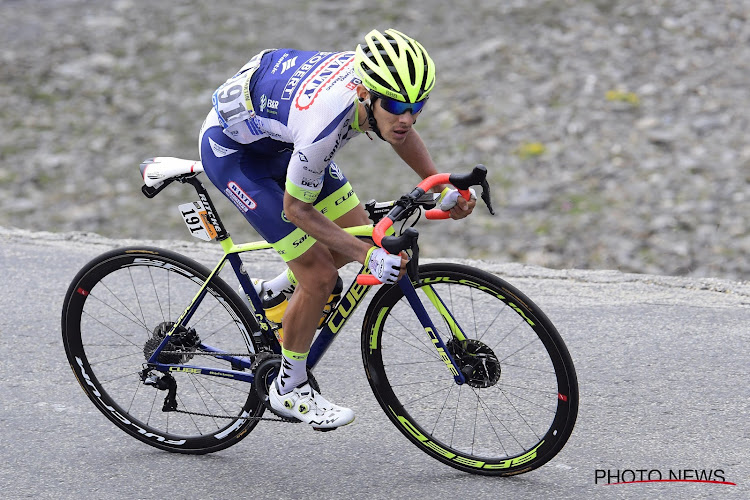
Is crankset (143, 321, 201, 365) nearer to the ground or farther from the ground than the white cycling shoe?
farther from the ground

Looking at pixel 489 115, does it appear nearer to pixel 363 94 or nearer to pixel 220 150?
pixel 220 150

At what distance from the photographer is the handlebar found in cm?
362

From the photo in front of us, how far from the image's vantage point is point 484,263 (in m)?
7.15

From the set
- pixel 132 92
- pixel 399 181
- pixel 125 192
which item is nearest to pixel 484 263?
pixel 399 181

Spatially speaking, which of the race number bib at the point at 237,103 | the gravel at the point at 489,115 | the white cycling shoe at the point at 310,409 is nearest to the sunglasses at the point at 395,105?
the race number bib at the point at 237,103

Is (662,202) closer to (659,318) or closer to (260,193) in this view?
(659,318)

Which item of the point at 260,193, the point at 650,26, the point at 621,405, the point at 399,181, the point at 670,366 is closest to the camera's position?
the point at 260,193

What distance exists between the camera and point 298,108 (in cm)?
383

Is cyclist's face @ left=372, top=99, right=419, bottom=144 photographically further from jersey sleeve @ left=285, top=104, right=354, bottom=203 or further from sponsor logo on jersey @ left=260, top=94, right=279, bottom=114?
sponsor logo on jersey @ left=260, top=94, right=279, bottom=114

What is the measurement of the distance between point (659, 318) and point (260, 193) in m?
3.10

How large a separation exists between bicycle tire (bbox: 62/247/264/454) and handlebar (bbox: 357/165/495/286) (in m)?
0.93

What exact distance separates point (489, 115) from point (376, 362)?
6.65 meters
